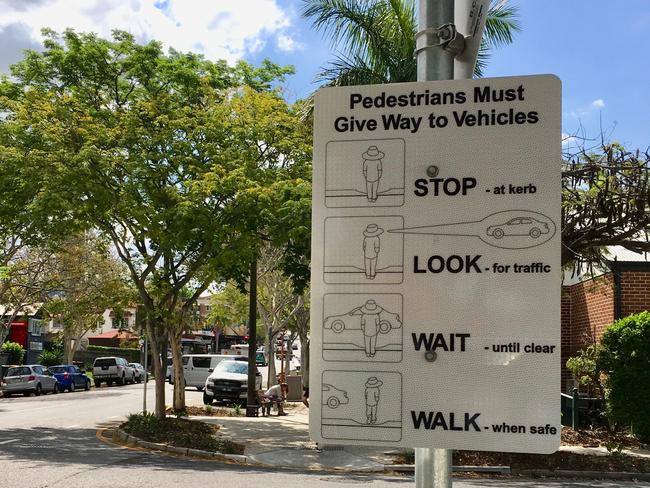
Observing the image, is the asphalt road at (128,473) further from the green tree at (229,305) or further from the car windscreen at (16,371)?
the green tree at (229,305)

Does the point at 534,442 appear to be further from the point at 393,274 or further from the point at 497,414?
→ the point at 393,274

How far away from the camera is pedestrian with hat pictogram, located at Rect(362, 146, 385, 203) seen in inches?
75.2

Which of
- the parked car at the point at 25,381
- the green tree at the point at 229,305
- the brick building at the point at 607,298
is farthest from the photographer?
the green tree at the point at 229,305

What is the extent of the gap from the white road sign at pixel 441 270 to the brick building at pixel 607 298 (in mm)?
16191

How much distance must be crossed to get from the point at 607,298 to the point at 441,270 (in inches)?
752

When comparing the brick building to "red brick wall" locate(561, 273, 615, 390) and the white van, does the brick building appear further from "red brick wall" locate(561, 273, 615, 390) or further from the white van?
the white van

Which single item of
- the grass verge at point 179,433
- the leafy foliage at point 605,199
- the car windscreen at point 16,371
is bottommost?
the car windscreen at point 16,371

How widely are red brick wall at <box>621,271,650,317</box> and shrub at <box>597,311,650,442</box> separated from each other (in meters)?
2.56

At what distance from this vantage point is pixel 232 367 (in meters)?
30.6

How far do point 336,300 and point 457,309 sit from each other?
0.30 m

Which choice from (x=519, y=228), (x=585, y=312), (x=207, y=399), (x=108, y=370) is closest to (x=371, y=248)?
(x=519, y=228)

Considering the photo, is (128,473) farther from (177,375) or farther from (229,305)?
(229,305)

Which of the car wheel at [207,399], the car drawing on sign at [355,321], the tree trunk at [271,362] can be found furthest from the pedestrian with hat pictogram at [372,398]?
the tree trunk at [271,362]

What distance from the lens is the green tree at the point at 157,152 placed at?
1641 centimetres
